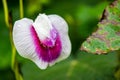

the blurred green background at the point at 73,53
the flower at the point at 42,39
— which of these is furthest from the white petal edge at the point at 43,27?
the blurred green background at the point at 73,53

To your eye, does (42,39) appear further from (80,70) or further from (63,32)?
(80,70)

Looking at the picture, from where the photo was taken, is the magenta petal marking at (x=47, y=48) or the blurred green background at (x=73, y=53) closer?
the magenta petal marking at (x=47, y=48)

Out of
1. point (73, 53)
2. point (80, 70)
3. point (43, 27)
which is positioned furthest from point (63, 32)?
point (73, 53)

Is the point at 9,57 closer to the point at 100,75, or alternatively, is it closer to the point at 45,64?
the point at 100,75

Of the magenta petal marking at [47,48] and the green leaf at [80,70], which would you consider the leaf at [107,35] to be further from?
the green leaf at [80,70]

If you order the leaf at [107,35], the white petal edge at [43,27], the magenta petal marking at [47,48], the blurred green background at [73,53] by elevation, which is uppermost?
the leaf at [107,35]

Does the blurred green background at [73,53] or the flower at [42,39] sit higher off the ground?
the flower at [42,39]
